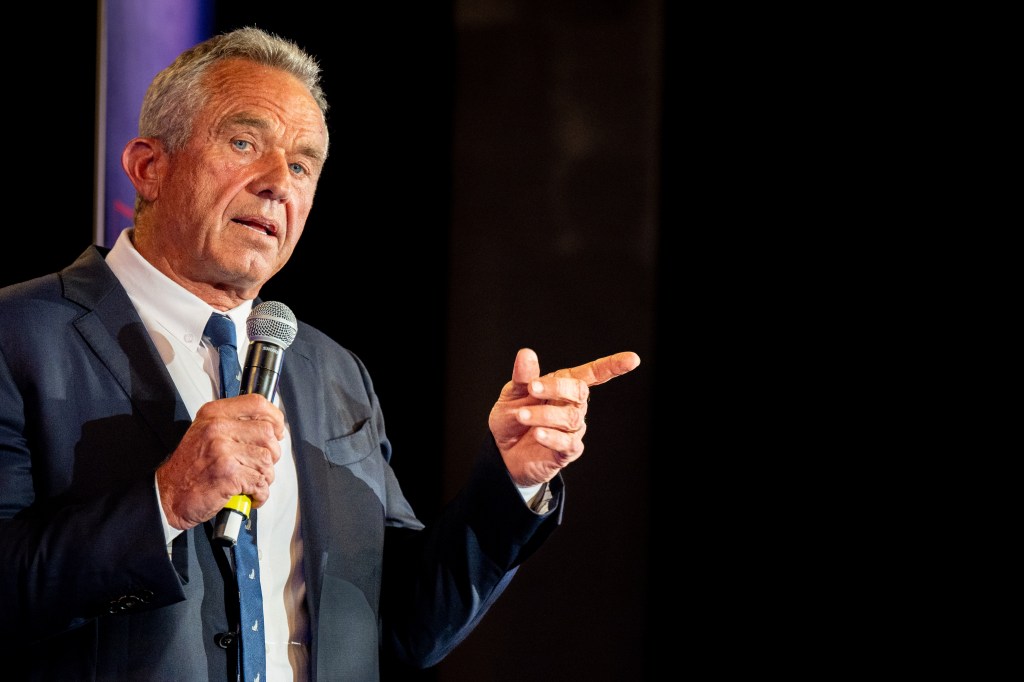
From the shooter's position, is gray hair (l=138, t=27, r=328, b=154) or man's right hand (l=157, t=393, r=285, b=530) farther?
gray hair (l=138, t=27, r=328, b=154)

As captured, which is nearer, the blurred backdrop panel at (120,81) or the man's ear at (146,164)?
the man's ear at (146,164)

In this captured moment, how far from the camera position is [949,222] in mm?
2326

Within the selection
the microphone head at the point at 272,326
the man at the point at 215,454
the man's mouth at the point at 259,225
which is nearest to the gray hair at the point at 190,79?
the man at the point at 215,454

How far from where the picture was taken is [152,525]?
1.18 m

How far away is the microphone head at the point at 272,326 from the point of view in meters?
1.32

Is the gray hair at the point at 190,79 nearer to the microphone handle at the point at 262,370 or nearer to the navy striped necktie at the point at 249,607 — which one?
the microphone handle at the point at 262,370

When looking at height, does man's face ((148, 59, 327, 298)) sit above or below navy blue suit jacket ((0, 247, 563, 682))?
above

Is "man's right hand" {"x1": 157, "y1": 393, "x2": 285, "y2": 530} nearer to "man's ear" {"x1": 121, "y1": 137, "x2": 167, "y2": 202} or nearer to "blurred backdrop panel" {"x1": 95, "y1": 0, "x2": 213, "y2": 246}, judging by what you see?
"man's ear" {"x1": 121, "y1": 137, "x2": 167, "y2": 202}

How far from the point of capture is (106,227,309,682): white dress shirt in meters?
1.45

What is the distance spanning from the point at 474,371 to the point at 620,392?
440mm

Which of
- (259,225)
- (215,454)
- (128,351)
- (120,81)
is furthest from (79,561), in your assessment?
(120,81)

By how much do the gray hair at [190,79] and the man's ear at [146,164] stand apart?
2 cm

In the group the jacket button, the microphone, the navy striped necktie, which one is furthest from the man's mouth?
the jacket button

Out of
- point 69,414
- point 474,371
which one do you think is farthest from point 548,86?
point 69,414
